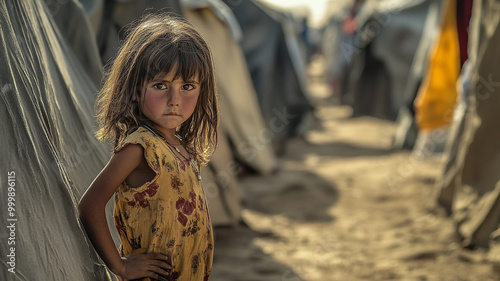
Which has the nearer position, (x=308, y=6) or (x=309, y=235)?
(x=309, y=235)

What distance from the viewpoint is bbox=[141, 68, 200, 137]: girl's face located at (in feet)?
5.31

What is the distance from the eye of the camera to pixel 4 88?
1.63 meters

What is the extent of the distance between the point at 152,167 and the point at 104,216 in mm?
164

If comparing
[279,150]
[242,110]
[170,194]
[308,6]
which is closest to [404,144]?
[279,150]

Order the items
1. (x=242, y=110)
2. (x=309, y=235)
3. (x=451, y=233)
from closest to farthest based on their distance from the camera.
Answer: (x=451, y=233)
(x=309, y=235)
(x=242, y=110)

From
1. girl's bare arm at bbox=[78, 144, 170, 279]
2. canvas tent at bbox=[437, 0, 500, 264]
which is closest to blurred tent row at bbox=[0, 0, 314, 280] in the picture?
girl's bare arm at bbox=[78, 144, 170, 279]

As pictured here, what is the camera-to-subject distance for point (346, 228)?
181 inches

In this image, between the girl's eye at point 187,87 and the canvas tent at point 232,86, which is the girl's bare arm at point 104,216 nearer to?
the girl's eye at point 187,87

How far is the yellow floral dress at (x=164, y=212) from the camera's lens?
159 cm

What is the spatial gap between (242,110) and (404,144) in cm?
278

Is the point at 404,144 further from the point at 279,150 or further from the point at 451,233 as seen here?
the point at 451,233

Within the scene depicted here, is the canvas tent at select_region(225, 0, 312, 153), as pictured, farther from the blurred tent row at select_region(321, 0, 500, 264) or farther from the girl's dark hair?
the girl's dark hair

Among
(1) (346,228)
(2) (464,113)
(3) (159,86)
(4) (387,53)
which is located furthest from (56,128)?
(4) (387,53)

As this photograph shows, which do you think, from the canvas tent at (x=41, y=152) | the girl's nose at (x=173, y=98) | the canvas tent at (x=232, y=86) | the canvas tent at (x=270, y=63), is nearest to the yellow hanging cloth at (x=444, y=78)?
the canvas tent at (x=232, y=86)
